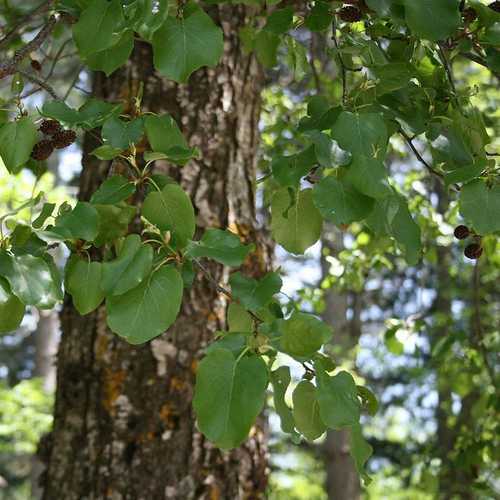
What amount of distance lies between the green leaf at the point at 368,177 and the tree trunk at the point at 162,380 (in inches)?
47.9

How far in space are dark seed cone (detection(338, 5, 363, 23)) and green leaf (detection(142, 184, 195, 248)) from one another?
46cm

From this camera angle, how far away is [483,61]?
4.34 feet

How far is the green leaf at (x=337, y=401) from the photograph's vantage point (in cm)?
101

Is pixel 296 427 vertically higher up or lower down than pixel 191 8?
lower down

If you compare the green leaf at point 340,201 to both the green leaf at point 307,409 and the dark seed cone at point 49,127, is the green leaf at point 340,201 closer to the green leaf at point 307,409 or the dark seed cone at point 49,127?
the green leaf at point 307,409

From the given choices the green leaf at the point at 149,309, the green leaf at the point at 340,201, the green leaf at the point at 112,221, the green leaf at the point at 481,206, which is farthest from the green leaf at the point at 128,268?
the green leaf at the point at 481,206

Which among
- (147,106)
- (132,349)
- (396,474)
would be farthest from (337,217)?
(396,474)

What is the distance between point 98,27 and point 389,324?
6.23ft

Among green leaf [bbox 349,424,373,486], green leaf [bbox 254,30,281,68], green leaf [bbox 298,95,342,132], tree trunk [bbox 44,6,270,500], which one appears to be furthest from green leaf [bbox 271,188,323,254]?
tree trunk [bbox 44,6,270,500]

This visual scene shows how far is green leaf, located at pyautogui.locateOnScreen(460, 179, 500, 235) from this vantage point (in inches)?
42.6

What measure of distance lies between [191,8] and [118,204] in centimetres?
32

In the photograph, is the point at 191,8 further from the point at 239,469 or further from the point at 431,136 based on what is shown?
the point at 239,469

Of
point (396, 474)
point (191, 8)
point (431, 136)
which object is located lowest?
point (431, 136)

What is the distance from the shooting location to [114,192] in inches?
43.2
